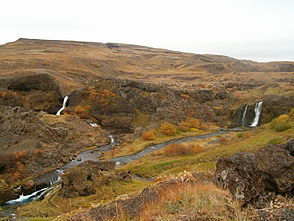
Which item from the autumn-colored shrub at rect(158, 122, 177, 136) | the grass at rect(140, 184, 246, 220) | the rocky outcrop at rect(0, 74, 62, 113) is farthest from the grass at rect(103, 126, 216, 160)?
the grass at rect(140, 184, 246, 220)

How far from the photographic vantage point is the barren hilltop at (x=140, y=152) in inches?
380

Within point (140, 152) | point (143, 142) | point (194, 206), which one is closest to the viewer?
point (194, 206)

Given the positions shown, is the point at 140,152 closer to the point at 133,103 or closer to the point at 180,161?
the point at 180,161

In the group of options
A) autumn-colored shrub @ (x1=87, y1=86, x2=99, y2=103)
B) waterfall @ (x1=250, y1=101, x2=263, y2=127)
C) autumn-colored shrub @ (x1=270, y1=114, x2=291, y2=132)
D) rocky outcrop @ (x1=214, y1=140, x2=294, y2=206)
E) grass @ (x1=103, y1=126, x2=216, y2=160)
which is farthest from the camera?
autumn-colored shrub @ (x1=87, y1=86, x2=99, y2=103)

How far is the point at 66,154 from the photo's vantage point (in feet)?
140

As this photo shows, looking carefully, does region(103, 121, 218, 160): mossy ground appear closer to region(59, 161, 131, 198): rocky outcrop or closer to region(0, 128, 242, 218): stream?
region(0, 128, 242, 218): stream

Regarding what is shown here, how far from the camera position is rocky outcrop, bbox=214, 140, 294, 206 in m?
9.52

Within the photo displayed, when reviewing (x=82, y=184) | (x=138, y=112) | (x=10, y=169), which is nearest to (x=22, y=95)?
(x=138, y=112)

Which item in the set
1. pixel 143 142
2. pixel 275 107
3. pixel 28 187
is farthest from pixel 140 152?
pixel 275 107

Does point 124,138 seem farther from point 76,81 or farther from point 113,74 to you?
point 113,74

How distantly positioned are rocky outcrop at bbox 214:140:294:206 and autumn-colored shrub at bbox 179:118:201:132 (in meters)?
48.3

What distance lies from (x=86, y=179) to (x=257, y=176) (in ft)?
66.4

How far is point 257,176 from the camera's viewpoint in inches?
→ 385

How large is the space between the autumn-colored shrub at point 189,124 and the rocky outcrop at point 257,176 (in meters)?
48.3
